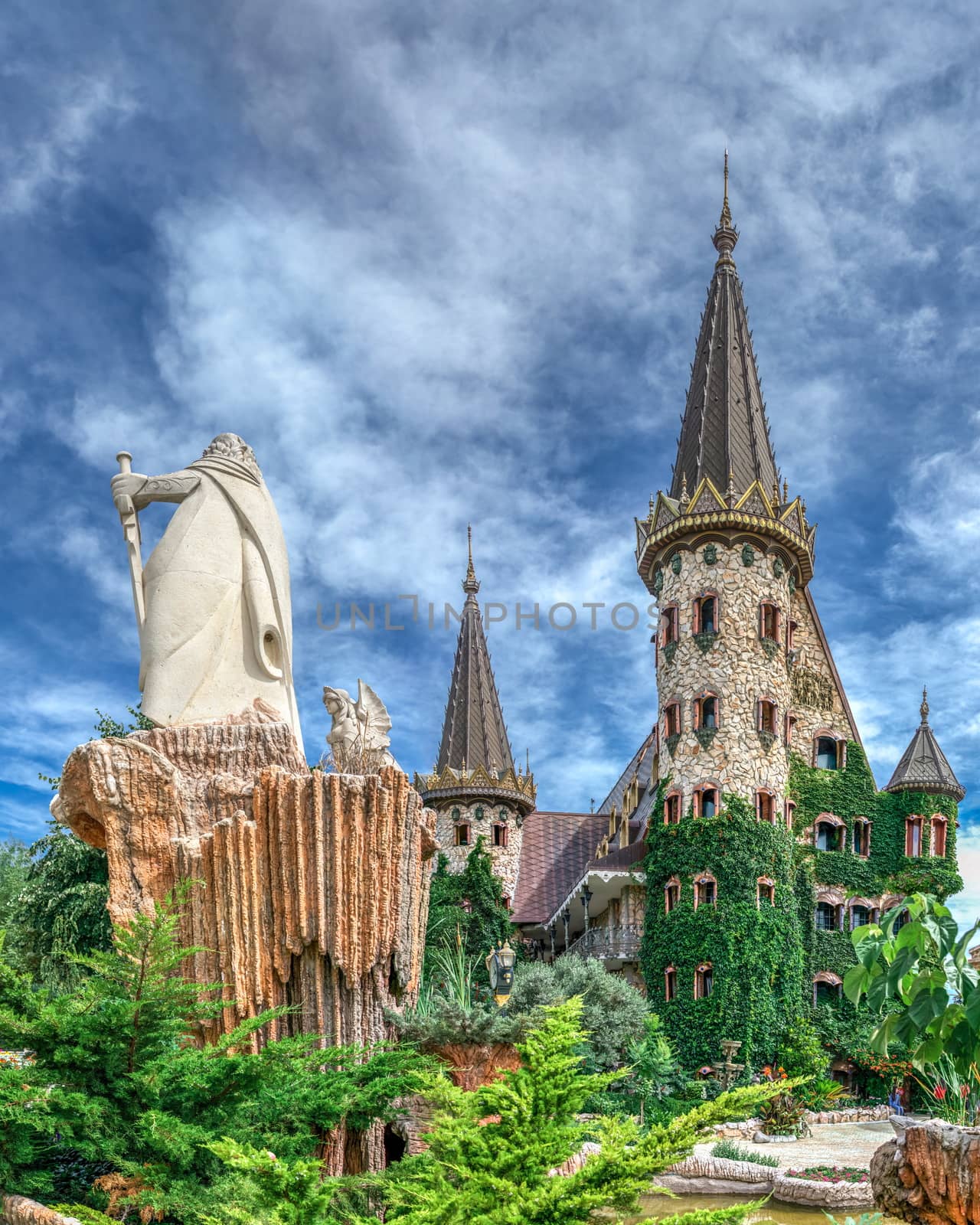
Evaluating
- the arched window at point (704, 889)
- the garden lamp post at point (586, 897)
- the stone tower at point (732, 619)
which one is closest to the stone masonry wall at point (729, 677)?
the stone tower at point (732, 619)

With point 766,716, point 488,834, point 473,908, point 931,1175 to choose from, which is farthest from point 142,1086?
point 488,834

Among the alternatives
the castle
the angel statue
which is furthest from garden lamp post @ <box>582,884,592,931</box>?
the angel statue

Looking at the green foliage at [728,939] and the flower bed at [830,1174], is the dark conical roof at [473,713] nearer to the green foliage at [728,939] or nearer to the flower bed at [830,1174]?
the green foliage at [728,939]

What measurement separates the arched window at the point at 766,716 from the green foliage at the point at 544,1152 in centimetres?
2224

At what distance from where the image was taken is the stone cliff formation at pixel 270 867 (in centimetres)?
885

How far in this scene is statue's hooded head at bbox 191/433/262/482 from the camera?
37.0 ft

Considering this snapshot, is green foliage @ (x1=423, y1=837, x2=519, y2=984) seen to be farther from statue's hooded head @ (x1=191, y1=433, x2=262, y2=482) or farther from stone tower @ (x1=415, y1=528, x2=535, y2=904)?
statue's hooded head @ (x1=191, y1=433, x2=262, y2=482)

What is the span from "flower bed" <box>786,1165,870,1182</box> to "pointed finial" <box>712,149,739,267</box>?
83.3ft

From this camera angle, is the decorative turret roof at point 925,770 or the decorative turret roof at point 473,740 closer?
the decorative turret roof at point 925,770

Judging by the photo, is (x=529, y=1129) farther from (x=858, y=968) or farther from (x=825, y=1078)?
(x=825, y=1078)

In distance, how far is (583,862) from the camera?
111ft

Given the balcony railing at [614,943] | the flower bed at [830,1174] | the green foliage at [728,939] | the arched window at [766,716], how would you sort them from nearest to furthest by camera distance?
the flower bed at [830,1174] < the green foliage at [728,939] < the arched window at [766,716] < the balcony railing at [614,943]

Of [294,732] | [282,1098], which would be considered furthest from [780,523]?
[282,1098]

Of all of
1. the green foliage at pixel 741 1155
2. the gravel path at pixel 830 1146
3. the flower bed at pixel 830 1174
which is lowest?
the gravel path at pixel 830 1146
